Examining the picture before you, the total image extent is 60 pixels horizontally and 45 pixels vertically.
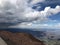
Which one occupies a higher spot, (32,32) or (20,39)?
(32,32)

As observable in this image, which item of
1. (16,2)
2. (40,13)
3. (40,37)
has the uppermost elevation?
(16,2)

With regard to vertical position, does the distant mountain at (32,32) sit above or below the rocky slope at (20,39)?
above

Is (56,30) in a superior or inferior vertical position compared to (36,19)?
inferior

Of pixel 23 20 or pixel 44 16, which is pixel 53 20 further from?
pixel 23 20

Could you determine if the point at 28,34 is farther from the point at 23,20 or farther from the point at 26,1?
the point at 26,1

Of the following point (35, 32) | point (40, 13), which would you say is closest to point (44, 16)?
point (40, 13)

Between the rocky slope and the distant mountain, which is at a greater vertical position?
the distant mountain

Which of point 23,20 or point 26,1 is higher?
point 26,1

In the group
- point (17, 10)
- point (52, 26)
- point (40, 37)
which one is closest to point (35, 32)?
point (40, 37)

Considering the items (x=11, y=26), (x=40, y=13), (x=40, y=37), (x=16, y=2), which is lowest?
(x=40, y=37)
